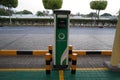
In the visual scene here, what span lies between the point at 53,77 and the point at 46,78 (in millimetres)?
220

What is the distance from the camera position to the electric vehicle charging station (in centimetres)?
512

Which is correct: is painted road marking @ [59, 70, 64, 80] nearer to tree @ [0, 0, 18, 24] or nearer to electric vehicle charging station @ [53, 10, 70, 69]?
electric vehicle charging station @ [53, 10, 70, 69]

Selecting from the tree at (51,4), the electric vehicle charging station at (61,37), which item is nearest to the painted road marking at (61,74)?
the electric vehicle charging station at (61,37)

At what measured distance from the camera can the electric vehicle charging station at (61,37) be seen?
5117 mm

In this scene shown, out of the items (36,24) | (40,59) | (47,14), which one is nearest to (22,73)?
(40,59)

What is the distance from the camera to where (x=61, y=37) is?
5.23 meters

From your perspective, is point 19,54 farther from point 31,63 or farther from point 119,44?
point 119,44

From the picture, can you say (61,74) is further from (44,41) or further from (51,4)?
(51,4)

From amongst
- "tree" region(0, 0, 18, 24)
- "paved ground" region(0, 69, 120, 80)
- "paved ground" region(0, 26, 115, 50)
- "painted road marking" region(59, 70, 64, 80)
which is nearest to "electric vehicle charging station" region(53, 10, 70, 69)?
"painted road marking" region(59, 70, 64, 80)

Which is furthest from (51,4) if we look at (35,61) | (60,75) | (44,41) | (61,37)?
(60,75)

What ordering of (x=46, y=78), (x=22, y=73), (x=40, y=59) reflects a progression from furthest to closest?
1. (x=40, y=59)
2. (x=22, y=73)
3. (x=46, y=78)

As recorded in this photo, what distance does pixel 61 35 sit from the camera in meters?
5.21

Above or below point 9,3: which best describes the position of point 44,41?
below

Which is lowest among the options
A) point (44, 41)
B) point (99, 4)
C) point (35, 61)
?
point (35, 61)
